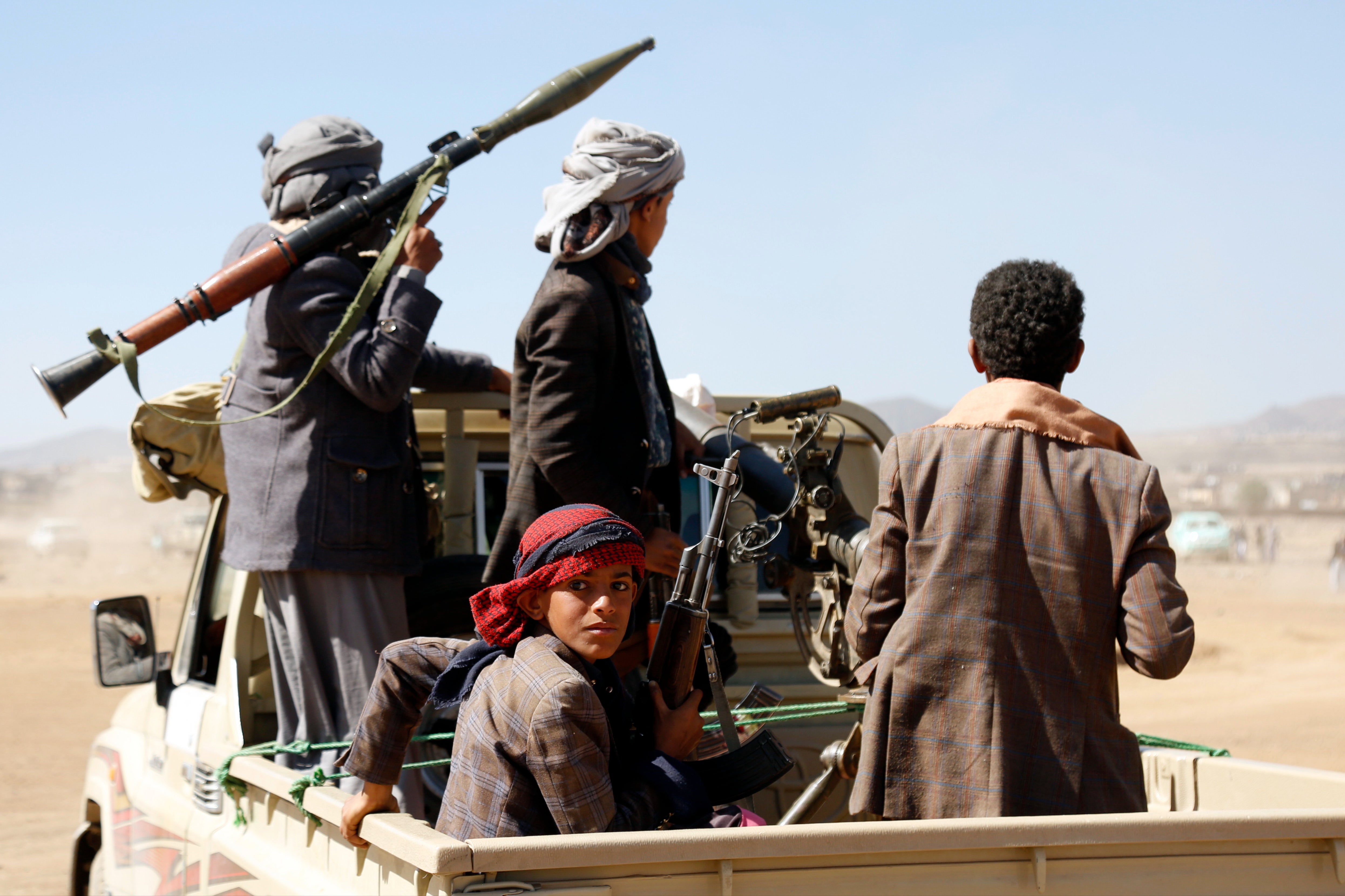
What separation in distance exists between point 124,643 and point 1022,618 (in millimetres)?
2890

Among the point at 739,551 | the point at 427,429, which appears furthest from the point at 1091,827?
the point at 427,429

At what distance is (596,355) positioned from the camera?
10.6ft

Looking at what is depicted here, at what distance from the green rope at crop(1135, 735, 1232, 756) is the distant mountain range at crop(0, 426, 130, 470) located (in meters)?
146

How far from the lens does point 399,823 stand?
1.99 m

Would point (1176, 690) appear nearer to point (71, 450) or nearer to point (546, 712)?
point (546, 712)

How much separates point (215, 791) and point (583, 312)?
148cm

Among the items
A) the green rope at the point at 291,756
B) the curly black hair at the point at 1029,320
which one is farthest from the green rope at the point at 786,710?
the curly black hair at the point at 1029,320

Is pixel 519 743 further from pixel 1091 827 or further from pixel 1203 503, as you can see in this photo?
pixel 1203 503

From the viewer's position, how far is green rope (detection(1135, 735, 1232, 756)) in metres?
3.19

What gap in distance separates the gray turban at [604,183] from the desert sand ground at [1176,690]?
6561mm

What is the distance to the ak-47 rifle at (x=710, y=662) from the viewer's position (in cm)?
234

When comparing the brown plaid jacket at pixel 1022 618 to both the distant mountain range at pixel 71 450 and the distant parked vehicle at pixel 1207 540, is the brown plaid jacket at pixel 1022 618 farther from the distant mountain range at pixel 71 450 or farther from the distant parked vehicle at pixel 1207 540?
the distant mountain range at pixel 71 450

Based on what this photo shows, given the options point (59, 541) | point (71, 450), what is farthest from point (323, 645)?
point (71, 450)

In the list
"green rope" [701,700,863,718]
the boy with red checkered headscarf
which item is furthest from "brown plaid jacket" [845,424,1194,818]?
"green rope" [701,700,863,718]
